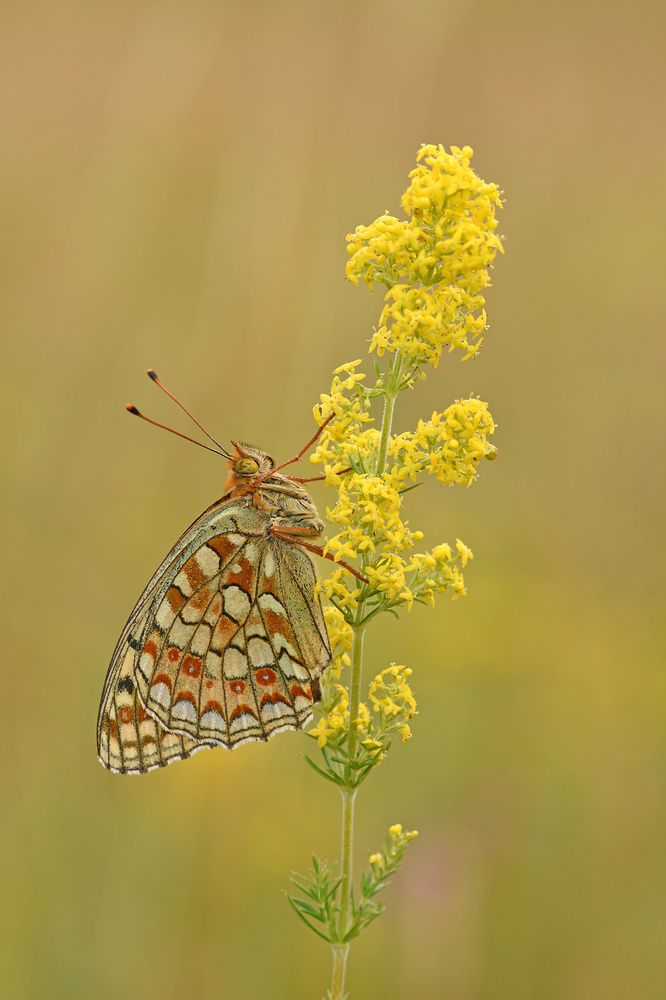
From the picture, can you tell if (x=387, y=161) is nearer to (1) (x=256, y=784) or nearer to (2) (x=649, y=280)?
(2) (x=649, y=280)

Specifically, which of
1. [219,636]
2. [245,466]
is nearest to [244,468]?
[245,466]

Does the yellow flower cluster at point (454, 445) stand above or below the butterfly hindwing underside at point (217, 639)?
above

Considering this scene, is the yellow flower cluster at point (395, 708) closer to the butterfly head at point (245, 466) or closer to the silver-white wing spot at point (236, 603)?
the silver-white wing spot at point (236, 603)

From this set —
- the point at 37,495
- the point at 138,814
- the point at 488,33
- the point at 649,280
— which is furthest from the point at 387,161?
the point at 138,814

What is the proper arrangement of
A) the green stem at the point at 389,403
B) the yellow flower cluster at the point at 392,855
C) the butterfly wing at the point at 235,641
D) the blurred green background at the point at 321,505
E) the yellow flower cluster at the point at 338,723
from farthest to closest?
the blurred green background at the point at 321,505 → the butterfly wing at the point at 235,641 → the yellow flower cluster at the point at 392,855 → the yellow flower cluster at the point at 338,723 → the green stem at the point at 389,403

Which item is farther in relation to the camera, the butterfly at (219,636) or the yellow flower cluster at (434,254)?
the butterfly at (219,636)

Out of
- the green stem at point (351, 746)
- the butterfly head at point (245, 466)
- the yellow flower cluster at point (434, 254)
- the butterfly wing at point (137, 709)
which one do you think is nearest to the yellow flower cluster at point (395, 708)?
the green stem at point (351, 746)
